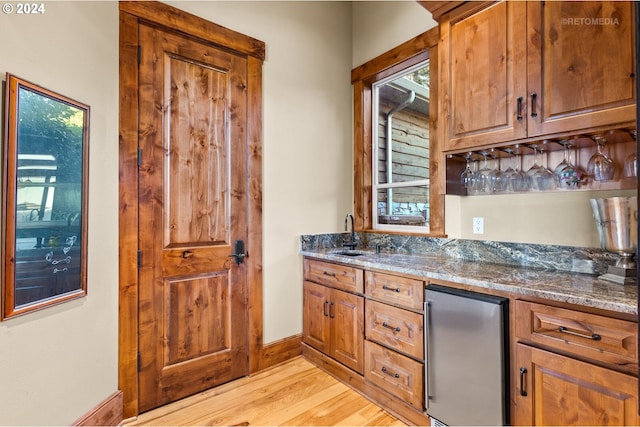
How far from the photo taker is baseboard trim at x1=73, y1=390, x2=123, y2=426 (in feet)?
5.74

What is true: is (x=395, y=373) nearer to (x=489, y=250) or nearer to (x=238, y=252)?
(x=489, y=250)

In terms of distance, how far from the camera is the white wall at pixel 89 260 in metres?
1.43

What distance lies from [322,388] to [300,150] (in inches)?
77.5

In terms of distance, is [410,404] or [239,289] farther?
[239,289]

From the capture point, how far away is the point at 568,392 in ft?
4.39

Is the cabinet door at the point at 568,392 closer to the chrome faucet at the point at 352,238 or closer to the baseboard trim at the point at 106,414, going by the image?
the chrome faucet at the point at 352,238

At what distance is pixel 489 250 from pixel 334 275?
1128mm

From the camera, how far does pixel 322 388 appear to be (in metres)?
2.36

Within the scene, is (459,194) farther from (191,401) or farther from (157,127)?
(191,401)

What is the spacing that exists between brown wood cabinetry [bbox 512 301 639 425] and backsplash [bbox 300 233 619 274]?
0.60m

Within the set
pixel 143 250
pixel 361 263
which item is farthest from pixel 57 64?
pixel 361 263

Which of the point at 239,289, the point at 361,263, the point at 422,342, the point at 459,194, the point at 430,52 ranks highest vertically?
the point at 430,52

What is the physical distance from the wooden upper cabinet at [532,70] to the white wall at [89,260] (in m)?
2.14

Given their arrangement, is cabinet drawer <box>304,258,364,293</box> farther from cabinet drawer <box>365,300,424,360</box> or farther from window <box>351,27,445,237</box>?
window <box>351,27,445,237</box>
